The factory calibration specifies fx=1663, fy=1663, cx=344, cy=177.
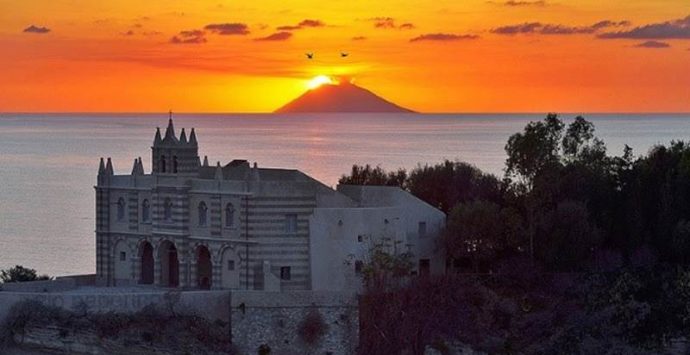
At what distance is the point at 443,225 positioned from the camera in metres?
59.8

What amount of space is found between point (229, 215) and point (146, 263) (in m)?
4.92

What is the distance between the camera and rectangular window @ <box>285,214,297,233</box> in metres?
56.5

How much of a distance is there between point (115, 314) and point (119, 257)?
7.36 m

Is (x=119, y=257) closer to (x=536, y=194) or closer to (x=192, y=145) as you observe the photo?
(x=192, y=145)

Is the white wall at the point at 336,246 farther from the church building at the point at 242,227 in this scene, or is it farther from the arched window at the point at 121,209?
the arched window at the point at 121,209

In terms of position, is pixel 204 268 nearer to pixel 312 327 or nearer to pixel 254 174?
pixel 254 174

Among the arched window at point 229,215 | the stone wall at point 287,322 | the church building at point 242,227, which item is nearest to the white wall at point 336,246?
the church building at point 242,227

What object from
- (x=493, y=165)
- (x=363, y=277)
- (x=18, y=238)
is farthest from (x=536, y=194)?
(x=493, y=165)

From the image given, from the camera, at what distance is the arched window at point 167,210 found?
58.8 meters

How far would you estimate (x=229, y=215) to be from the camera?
57.2 m

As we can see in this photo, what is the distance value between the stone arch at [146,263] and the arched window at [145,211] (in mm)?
834

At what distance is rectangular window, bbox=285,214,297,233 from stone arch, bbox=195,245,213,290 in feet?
11.0

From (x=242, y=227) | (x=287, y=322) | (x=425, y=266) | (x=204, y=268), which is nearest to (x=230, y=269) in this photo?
(x=242, y=227)

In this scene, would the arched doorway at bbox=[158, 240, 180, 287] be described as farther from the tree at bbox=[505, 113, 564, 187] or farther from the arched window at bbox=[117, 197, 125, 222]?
the tree at bbox=[505, 113, 564, 187]
